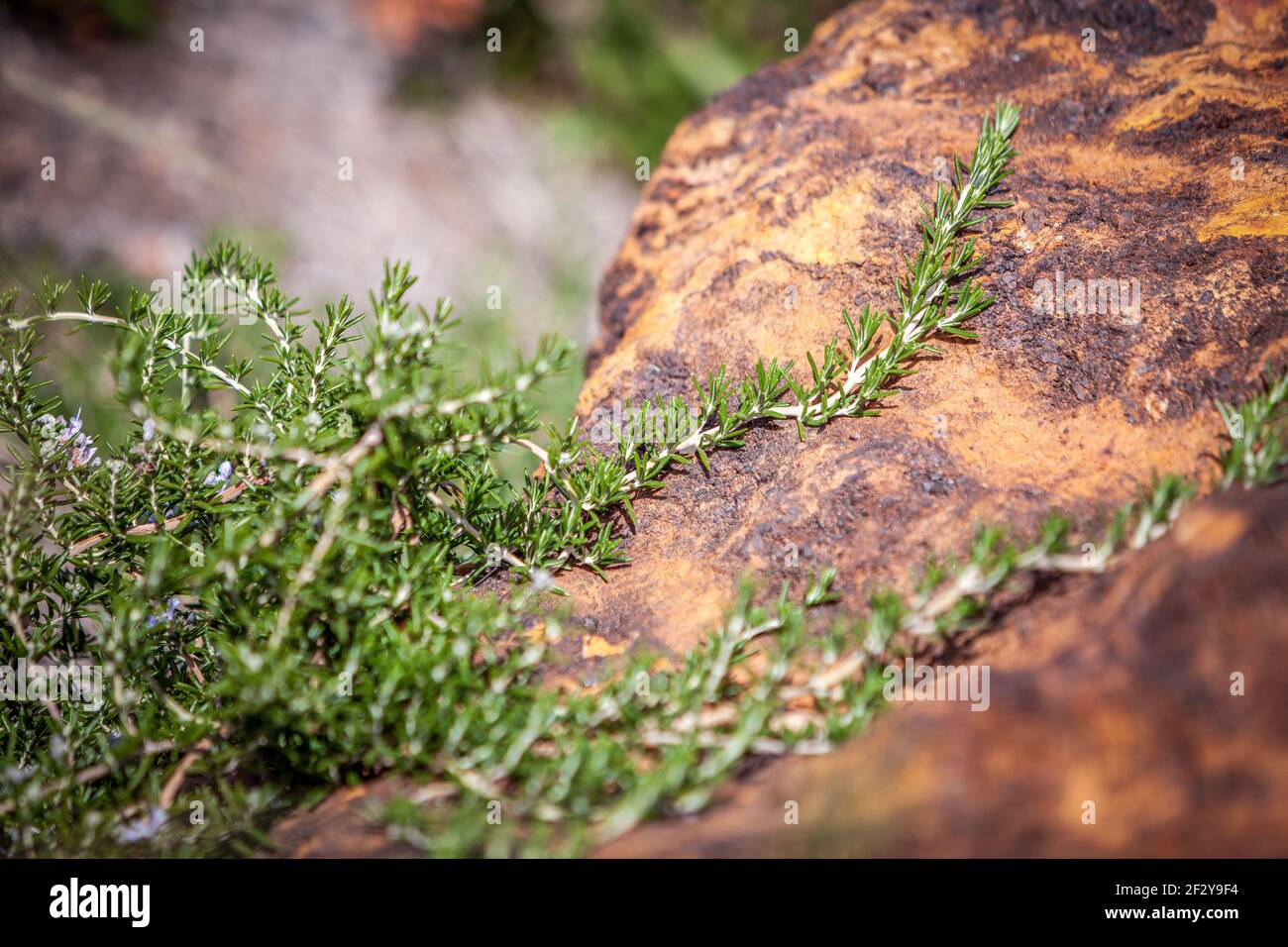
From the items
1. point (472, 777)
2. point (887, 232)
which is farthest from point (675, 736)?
point (887, 232)

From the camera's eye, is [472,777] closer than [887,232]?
Yes

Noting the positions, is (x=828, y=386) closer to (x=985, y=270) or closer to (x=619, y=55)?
(x=985, y=270)

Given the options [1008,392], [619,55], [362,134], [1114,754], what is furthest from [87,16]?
[1114,754]

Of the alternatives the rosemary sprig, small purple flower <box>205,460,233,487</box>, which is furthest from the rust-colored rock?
small purple flower <box>205,460,233,487</box>

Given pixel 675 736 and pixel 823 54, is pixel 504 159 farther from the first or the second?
pixel 675 736

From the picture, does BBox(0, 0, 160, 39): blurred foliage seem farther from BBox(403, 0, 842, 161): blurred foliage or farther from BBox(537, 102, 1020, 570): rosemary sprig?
BBox(537, 102, 1020, 570): rosemary sprig
